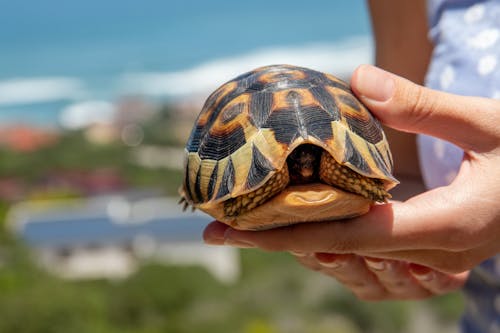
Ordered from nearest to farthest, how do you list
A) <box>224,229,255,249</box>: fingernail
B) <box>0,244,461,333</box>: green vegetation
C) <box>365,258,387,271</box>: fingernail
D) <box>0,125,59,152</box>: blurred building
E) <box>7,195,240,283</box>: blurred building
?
<box>224,229,255,249</box>: fingernail < <box>365,258,387,271</box>: fingernail < <box>0,244,461,333</box>: green vegetation < <box>7,195,240,283</box>: blurred building < <box>0,125,59,152</box>: blurred building

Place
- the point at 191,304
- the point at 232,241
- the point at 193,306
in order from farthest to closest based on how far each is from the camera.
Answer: the point at 191,304 → the point at 193,306 → the point at 232,241

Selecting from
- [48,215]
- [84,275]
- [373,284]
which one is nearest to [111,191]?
[48,215]

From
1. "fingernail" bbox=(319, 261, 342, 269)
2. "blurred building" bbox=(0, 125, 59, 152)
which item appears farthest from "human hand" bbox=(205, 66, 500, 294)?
"blurred building" bbox=(0, 125, 59, 152)

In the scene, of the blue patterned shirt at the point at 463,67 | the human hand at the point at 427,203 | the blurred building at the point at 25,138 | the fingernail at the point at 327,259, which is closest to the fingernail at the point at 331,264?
the fingernail at the point at 327,259

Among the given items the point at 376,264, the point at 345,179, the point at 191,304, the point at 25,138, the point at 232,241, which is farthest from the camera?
the point at 25,138

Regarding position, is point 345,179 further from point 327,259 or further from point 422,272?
point 422,272

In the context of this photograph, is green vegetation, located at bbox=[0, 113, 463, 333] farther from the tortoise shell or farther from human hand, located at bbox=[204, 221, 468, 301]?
the tortoise shell

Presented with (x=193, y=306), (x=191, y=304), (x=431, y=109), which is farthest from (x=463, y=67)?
(x=191, y=304)

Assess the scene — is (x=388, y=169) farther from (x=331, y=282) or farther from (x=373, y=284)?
(x=331, y=282)
